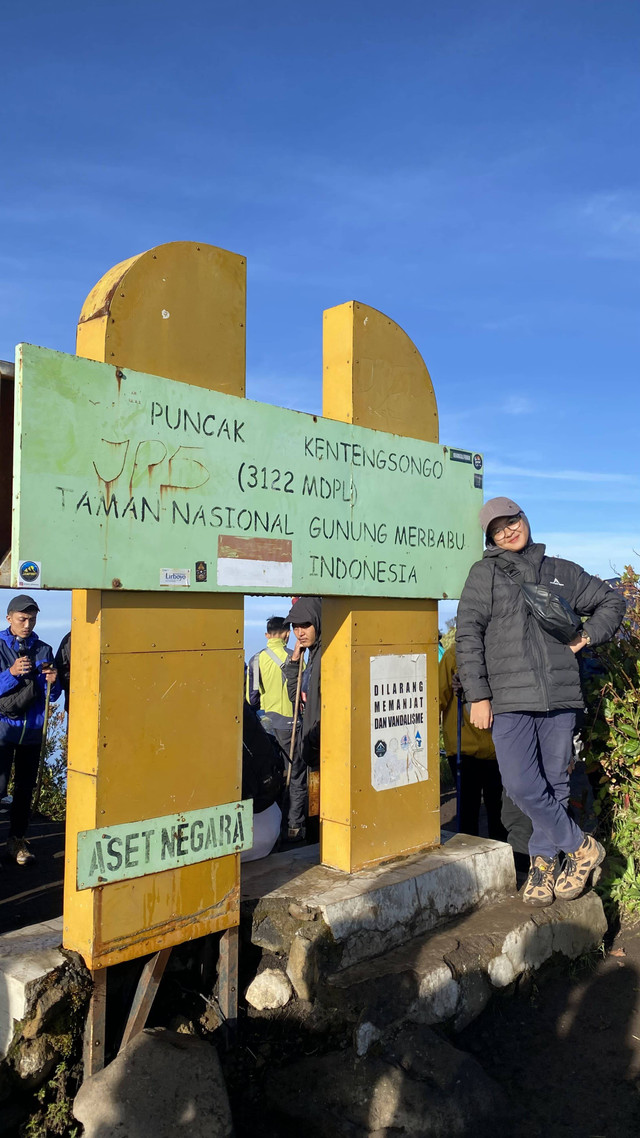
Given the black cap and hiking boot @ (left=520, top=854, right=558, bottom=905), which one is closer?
hiking boot @ (left=520, top=854, right=558, bottom=905)

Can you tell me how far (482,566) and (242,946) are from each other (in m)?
2.38

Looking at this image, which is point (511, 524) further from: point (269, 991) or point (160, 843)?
point (269, 991)

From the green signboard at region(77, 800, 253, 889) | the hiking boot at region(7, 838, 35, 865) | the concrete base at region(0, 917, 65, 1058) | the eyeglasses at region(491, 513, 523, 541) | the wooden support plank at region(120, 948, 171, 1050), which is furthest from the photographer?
the hiking boot at region(7, 838, 35, 865)

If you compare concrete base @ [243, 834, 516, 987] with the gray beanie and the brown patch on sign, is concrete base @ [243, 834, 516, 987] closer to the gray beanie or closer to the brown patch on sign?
the brown patch on sign

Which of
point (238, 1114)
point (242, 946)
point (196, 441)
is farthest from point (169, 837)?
point (196, 441)

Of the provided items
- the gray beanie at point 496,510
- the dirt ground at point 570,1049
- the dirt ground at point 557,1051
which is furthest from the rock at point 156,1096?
the gray beanie at point 496,510

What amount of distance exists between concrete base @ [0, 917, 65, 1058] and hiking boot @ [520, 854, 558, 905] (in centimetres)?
261

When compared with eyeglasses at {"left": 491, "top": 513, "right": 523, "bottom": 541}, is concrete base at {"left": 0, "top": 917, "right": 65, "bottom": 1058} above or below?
below

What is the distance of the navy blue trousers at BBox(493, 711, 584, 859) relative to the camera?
4.47 metres

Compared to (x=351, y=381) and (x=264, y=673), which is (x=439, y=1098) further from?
Result: (x=264, y=673)

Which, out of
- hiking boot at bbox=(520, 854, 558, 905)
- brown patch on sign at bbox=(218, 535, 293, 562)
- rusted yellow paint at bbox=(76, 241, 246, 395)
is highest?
rusted yellow paint at bbox=(76, 241, 246, 395)

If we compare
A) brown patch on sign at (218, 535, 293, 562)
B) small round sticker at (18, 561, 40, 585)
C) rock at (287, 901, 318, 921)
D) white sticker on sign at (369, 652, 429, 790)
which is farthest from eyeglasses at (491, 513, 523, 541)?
small round sticker at (18, 561, 40, 585)

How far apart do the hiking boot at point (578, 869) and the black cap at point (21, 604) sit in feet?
14.3

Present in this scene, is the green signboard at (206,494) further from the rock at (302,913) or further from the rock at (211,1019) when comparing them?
the rock at (211,1019)
